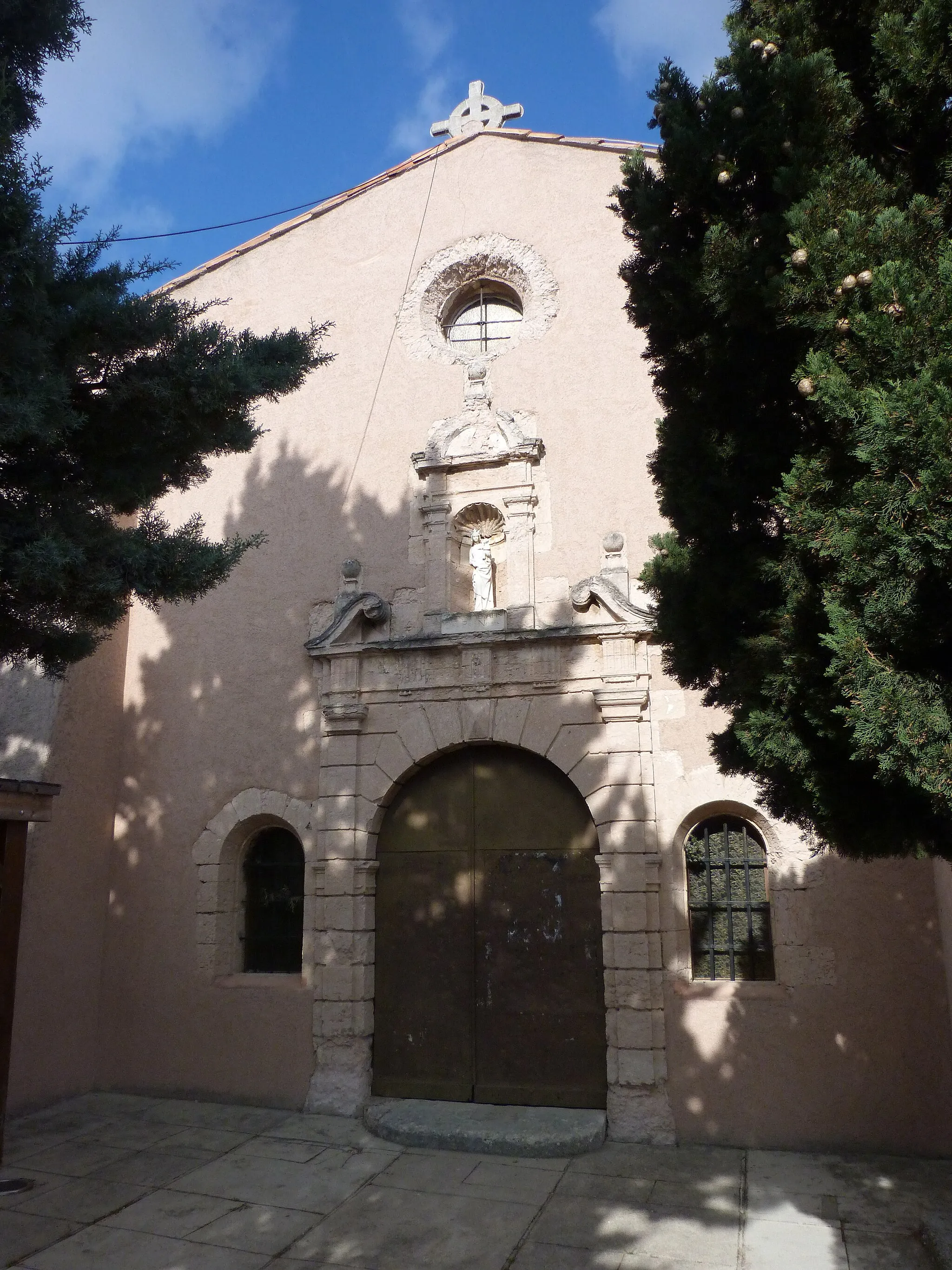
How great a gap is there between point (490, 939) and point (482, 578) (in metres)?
2.51

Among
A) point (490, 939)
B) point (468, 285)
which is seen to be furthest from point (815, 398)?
point (468, 285)

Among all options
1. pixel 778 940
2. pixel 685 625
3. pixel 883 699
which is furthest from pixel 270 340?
pixel 778 940

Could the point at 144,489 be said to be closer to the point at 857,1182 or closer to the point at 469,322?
the point at 469,322

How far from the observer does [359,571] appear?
7.02 meters

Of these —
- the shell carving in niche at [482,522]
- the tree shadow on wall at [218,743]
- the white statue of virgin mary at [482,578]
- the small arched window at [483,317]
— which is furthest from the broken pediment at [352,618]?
the small arched window at [483,317]

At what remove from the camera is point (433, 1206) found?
184 inches

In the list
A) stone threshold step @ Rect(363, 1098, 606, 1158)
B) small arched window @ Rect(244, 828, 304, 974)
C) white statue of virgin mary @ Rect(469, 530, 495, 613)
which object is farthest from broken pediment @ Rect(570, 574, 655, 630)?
stone threshold step @ Rect(363, 1098, 606, 1158)

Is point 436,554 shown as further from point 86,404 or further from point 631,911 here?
point 86,404

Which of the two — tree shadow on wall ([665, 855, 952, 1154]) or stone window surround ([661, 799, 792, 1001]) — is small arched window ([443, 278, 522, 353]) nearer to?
stone window surround ([661, 799, 792, 1001])

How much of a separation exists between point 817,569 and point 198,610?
5332mm

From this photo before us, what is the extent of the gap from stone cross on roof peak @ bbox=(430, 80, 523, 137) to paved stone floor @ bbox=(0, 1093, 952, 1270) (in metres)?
7.48

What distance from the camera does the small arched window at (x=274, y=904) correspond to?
268 inches

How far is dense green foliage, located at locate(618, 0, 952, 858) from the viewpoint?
9.00 feet

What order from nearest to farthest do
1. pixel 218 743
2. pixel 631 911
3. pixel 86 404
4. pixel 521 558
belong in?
pixel 86 404 → pixel 631 911 → pixel 521 558 → pixel 218 743
